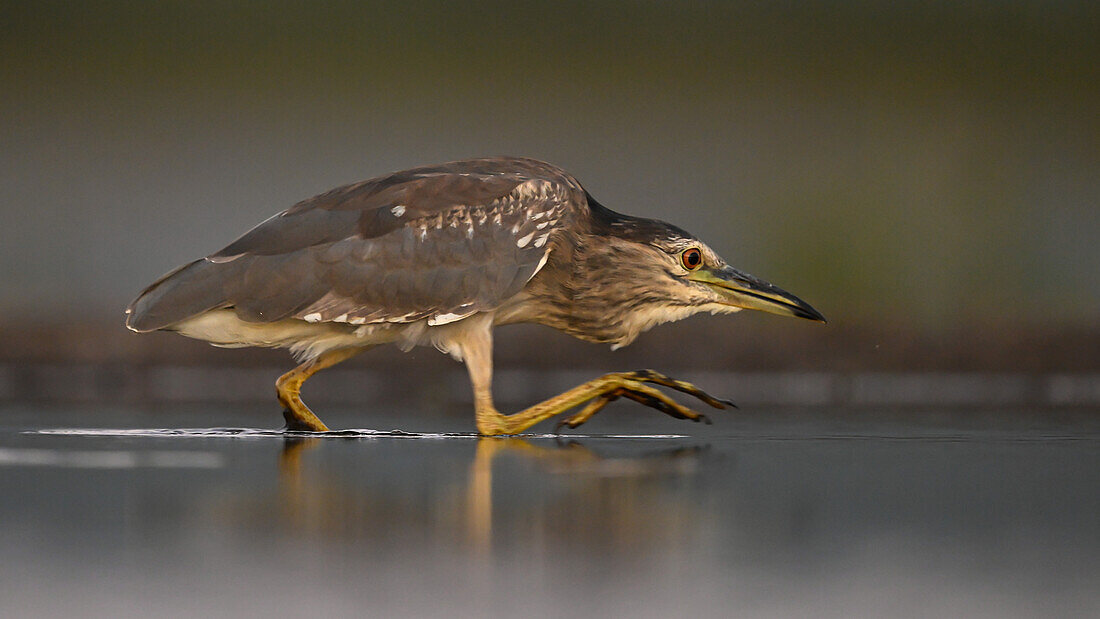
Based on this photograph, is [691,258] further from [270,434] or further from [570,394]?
[270,434]

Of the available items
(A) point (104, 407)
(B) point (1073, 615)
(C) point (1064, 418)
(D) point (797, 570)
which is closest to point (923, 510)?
(D) point (797, 570)

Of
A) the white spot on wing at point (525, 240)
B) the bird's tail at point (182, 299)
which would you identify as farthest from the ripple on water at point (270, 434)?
→ the white spot on wing at point (525, 240)

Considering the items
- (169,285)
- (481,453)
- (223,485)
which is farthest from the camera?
(169,285)

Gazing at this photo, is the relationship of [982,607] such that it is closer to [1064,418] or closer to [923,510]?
[923,510]

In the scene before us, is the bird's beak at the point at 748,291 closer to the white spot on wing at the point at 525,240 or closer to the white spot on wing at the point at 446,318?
the white spot on wing at the point at 525,240

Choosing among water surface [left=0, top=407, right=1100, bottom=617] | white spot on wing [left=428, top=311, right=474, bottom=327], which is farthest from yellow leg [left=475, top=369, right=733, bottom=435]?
white spot on wing [left=428, top=311, right=474, bottom=327]

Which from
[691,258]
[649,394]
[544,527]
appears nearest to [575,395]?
[649,394]

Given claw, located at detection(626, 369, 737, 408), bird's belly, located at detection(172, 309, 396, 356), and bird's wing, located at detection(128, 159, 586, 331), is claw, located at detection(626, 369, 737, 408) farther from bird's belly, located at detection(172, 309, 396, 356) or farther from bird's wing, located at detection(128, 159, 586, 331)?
bird's belly, located at detection(172, 309, 396, 356)
